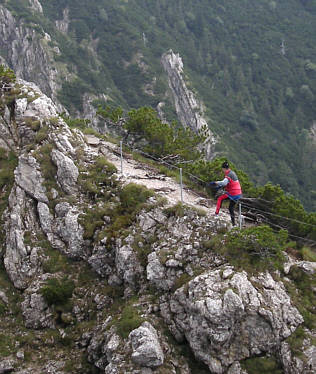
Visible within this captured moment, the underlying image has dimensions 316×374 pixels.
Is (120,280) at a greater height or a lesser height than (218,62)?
lesser

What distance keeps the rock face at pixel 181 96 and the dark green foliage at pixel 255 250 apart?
95.6 meters

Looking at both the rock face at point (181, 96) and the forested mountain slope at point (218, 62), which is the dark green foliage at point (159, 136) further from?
the rock face at point (181, 96)

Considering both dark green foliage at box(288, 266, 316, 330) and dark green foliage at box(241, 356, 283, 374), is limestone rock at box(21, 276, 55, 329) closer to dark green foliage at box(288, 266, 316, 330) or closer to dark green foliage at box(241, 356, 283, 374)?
dark green foliage at box(241, 356, 283, 374)

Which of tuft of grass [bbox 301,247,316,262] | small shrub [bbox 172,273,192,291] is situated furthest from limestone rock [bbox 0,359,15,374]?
tuft of grass [bbox 301,247,316,262]

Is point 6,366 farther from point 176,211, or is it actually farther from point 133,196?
point 176,211

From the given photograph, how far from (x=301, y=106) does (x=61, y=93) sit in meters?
68.1

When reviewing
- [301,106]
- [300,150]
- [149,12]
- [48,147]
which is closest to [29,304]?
[48,147]

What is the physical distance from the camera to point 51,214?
53.9ft

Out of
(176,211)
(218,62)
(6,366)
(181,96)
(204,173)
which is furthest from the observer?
(218,62)

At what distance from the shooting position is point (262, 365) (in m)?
11.2

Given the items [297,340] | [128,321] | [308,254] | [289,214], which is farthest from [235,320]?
[289,214]

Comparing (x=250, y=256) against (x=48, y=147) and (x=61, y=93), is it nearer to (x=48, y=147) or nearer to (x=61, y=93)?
(x=48, y=147)

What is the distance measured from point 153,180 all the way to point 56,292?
6742mm

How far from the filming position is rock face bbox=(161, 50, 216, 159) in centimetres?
11200
